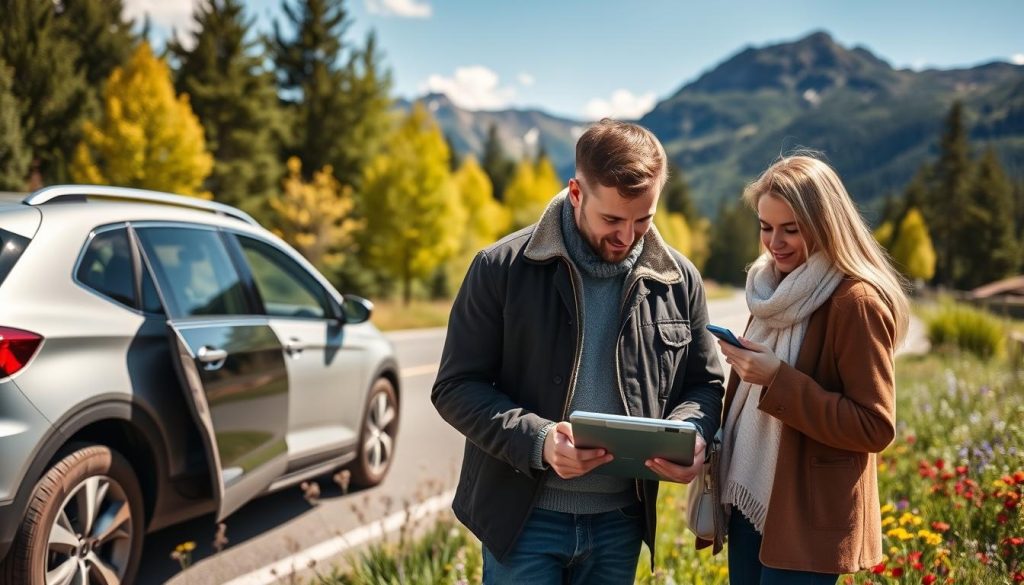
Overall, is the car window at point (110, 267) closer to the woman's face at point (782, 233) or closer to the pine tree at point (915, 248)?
the woman's face at point (782, 233)

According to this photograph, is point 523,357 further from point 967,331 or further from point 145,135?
point 145,135

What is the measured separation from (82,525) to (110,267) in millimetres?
1192

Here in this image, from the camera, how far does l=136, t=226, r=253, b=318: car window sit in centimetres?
423

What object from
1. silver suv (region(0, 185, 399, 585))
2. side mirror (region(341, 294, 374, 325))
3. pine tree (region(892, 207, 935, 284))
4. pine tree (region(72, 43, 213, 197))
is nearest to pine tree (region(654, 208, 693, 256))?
pine tree (region(892, 207, 935, 284))

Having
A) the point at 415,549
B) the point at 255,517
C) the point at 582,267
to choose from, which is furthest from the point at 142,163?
the point at 582,267

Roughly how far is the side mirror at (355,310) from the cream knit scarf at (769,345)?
11.5ft

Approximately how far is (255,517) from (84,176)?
18.1 metres

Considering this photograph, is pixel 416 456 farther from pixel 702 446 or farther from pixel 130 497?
pixel 702 446

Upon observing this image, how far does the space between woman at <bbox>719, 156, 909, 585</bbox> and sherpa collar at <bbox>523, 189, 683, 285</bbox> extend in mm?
279

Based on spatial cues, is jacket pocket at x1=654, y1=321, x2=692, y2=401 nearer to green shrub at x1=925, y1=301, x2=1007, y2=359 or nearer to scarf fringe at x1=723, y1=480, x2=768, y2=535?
scarf fringe at x1=723, y1=480, x2=768, y2=535

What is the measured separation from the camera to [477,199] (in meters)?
44.8

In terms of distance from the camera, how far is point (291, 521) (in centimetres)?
539

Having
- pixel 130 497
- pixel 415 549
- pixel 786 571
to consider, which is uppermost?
pixel 786 571

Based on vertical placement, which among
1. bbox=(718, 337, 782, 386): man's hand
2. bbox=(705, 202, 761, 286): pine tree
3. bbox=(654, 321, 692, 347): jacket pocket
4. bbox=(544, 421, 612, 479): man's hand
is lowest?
bbox=(705, 202, 761, 286): pine tree
